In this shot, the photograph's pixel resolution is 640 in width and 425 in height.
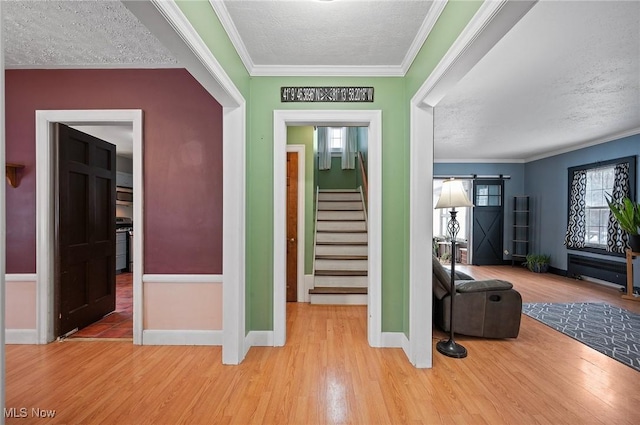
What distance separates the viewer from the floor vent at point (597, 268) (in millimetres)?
5261

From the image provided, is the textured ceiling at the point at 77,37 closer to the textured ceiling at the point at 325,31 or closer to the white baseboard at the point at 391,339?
the textured ceiling at the point at 325,31

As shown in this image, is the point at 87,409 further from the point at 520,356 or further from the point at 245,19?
the point at 520,356

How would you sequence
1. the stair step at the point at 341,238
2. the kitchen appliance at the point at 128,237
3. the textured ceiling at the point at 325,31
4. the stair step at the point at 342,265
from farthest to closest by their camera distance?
the kitchen appliance at the point at 128,237 → the stair step at the point at 341,238 → the stair step at the point at 342,265 → the textured ceiling at the point at 325,31

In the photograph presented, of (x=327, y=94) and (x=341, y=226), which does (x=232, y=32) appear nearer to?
(x=327, y=94)

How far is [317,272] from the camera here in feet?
14.9

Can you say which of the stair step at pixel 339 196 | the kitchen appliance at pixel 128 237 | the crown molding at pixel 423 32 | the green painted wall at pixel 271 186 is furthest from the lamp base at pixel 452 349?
the kitchen appliance at pixel 128 237

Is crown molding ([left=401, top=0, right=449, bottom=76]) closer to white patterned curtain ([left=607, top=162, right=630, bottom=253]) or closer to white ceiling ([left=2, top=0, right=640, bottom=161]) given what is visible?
white ceiling ([left=2, top=0, right=640, bottom=161])

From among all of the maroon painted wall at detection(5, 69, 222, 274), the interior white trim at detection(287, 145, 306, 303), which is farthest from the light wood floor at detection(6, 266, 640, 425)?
the interior white trim at detection(287, 145, 306, 303)

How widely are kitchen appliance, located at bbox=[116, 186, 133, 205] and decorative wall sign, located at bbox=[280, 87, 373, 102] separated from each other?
215 inches

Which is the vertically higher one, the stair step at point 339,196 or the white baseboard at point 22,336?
the stair step at point 339,196

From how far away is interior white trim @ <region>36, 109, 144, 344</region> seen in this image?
286 centimetres

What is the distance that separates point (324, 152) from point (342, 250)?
3500 millimetres

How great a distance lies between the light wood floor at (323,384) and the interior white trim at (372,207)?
0.27 meters

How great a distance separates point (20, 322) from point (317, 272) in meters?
3.31
